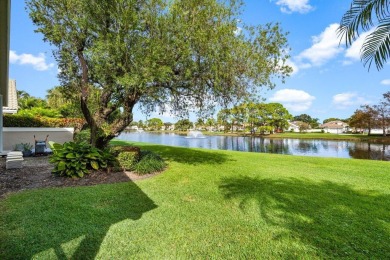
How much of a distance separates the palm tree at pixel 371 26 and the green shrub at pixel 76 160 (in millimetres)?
7682

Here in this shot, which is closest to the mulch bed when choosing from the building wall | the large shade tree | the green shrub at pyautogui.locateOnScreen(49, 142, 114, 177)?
the green shrub at pyautogui.locateOnScreen(49, 142, 114, 177)

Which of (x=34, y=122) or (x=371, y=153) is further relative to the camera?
(x=371, y=153)

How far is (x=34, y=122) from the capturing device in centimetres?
1368

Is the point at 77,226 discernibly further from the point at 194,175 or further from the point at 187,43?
the point at 187,43

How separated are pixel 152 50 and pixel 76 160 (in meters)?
4.29

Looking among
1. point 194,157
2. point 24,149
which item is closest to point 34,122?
point 24,149

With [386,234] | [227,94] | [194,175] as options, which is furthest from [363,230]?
[227,94]

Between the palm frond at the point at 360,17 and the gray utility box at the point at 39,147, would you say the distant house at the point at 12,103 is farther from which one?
Answer: the palm frond at the point at 360,17

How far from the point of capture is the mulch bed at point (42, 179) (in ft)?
19.6

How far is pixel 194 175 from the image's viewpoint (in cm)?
758

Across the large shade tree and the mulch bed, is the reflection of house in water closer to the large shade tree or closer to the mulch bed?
the large shade tree

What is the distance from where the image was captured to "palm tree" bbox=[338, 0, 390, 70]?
3777 millimetres

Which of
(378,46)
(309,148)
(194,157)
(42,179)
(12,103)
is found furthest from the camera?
(309,148)

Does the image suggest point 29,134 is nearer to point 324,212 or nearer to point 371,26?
point 324,212
